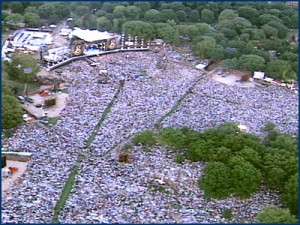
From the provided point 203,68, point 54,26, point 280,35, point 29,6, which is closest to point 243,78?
point 203,68

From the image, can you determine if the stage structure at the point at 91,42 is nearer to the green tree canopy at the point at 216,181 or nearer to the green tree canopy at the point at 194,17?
the green tree canopy at the point at 194,17

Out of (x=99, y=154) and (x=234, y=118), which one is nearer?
(x=99, y=154)

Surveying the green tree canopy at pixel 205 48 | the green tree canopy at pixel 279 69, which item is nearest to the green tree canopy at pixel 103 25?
the green tree canopy at pixel 205 48

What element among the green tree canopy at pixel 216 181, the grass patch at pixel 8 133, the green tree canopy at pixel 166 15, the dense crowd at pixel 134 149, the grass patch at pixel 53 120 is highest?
the green tree canopy at pixel 166 15

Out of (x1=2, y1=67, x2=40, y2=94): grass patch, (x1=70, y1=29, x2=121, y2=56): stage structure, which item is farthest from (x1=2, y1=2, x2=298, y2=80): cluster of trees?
(x1=2, y1=67, x2=40, y2=94): grass patch

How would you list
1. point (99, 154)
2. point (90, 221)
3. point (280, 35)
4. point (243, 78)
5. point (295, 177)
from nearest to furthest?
point (90, 221)
point (295, 177)
point (99, 154)
point (243, 78)
point (280, 35)

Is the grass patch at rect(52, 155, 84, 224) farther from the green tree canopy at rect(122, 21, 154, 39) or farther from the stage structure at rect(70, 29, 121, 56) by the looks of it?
the green tree canopy at rect(122, 21, 154, 39)

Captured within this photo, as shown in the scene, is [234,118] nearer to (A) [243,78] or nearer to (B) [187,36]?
(A) [243,78]
